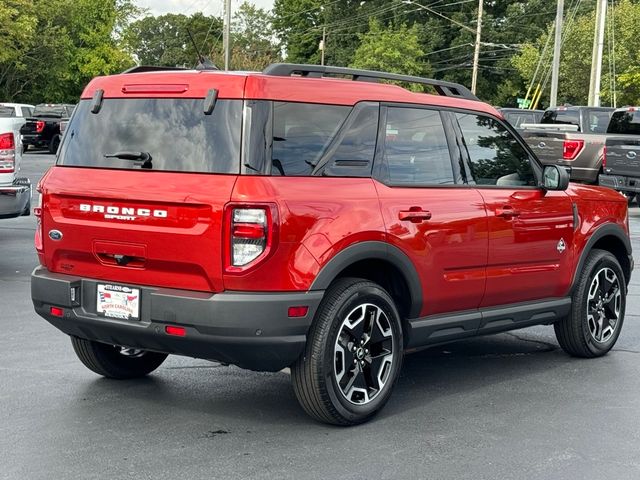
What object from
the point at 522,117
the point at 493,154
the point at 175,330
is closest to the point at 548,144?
the point at 522,117

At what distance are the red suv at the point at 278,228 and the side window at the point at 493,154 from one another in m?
0.03

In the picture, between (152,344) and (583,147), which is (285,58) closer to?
(583,147)

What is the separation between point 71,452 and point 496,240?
113 inches

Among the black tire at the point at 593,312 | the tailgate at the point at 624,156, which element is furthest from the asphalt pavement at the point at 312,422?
the tailgate at the point at 624,156

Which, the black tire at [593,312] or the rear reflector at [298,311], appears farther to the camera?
the black tire at [593,312]

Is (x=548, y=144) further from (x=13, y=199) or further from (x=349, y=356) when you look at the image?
(x=349, y=356)

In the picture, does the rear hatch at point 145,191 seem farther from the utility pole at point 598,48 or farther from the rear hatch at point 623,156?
the utility pole at point 598,48

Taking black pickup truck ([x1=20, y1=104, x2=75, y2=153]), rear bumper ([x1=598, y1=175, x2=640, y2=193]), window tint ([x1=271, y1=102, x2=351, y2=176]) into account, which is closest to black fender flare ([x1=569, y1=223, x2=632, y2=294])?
window tint ([x1=271, y1=102, x2=351, y2=176])

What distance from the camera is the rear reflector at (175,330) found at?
5145 millimetres

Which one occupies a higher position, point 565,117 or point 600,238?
point 565,117

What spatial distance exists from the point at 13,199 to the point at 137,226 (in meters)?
5.71

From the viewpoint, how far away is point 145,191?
5.29 metres

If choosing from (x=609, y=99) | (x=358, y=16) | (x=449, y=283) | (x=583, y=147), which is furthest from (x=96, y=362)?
(x=358, y=16)

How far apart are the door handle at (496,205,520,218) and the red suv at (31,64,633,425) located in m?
0.01
